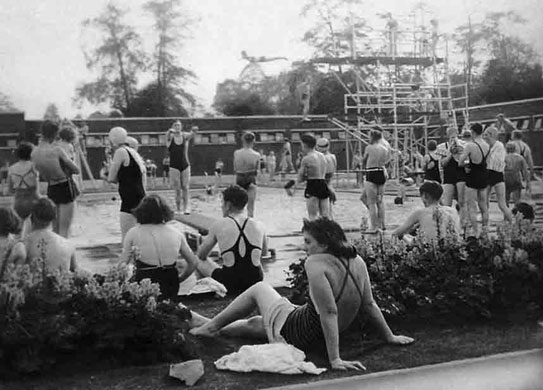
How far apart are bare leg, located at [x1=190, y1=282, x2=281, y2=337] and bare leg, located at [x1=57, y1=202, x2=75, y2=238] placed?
1213mm

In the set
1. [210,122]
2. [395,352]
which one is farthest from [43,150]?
[395,352]

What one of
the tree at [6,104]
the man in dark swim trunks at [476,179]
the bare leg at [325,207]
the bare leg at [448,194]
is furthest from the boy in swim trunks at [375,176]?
the tree at [6,104]

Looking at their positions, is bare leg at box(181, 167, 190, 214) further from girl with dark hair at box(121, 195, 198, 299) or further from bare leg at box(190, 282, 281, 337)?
bare leg at box(190, 282, 281, 337)

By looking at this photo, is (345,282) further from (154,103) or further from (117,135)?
(117,135)

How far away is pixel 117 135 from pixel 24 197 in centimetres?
74

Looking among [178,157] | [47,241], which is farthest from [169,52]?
[47,241]

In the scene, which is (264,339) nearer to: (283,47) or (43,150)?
(43,150)

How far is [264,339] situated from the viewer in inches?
166

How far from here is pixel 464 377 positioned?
3.91 metres

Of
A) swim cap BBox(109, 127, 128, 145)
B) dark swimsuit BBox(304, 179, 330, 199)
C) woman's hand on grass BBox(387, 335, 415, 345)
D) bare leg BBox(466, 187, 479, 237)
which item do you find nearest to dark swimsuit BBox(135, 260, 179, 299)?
swim cap BBox(109, 127, 128, 145)

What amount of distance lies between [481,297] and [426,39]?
84.7 inches

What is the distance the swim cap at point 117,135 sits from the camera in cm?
439

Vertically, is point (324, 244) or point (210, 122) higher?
point (210, 122)

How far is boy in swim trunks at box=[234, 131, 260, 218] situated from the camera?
15.9ft
